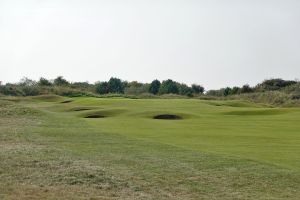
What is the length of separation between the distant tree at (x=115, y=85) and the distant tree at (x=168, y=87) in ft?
30.3

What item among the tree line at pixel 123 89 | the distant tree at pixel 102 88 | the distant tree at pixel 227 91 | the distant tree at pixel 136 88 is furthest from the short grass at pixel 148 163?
the distant tree at pixel 136 88

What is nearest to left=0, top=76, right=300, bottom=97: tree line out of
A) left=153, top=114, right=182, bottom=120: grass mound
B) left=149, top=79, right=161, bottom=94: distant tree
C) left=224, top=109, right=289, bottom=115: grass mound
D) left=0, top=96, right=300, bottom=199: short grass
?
left=149, top=79, right=161, bottom=94: distant tree

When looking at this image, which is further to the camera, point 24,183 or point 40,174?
point 40,174

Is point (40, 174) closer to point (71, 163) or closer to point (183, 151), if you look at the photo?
point (71, 163)

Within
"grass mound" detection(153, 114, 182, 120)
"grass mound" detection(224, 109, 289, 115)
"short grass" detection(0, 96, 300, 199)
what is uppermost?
"grass mound" detection(224, 109, 289, 115)

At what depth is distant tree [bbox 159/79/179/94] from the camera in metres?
111

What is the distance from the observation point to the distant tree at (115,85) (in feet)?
372

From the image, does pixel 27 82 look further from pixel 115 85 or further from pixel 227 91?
pixel 227 91

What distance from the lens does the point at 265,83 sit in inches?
4006

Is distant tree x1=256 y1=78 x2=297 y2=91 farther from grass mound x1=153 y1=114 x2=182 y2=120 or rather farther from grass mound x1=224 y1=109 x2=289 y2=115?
grass mound x1=153 y1=114 x2=182 y2=120

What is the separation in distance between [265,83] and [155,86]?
2632cm

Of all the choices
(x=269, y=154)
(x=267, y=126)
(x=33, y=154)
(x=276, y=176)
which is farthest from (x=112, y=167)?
(x=267, y=126)

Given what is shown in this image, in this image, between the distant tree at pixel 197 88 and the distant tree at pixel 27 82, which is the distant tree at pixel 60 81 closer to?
the distant tree at pixel 27 82

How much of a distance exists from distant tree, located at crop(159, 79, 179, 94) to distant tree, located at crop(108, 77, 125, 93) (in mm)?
9226
